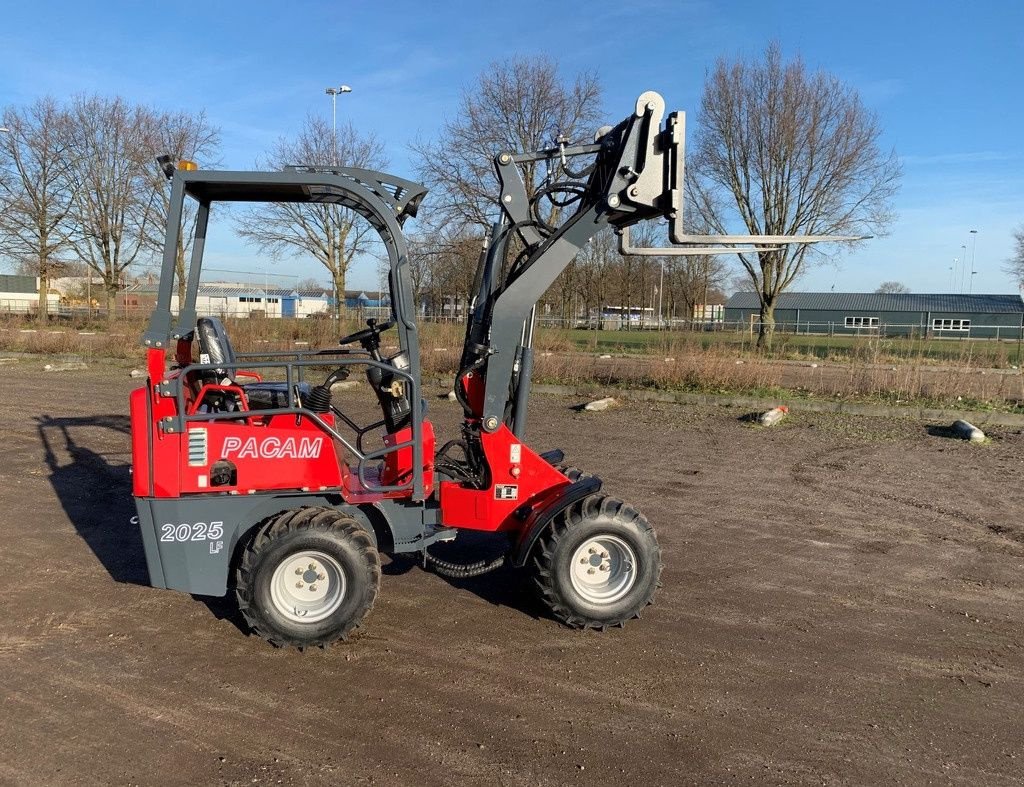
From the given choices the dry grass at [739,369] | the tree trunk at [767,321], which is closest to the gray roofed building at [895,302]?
the tree trunk at [767,321]

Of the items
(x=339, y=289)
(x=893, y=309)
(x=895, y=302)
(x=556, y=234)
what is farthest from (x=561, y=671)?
(x=895, y=302)

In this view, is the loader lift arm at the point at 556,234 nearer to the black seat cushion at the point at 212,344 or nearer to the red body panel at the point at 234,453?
the red body panel at the point at 234,453

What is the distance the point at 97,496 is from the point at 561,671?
216 inches

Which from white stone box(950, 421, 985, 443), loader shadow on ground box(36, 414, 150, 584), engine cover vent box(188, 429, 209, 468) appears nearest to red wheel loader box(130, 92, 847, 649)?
engine cover vent box(188, 429, 209, 468)

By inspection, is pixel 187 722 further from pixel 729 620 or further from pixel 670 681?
pixel 729 620

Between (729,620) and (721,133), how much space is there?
2457 cm

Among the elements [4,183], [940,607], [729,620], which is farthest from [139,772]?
[4,183]

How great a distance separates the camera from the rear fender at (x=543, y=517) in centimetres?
464

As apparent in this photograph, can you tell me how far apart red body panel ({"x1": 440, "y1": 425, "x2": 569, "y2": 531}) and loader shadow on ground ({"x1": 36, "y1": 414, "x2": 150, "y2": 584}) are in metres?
2.22

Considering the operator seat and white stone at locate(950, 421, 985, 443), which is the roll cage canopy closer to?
the operator seat

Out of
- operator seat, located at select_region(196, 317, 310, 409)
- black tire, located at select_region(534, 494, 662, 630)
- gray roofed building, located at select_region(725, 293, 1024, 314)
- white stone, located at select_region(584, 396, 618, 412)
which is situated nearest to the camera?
black tire, located at select_region(534, 494, 662, 630)

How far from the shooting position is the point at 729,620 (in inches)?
194

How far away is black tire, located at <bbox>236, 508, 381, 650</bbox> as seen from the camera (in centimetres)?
430

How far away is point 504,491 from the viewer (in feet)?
16.3
